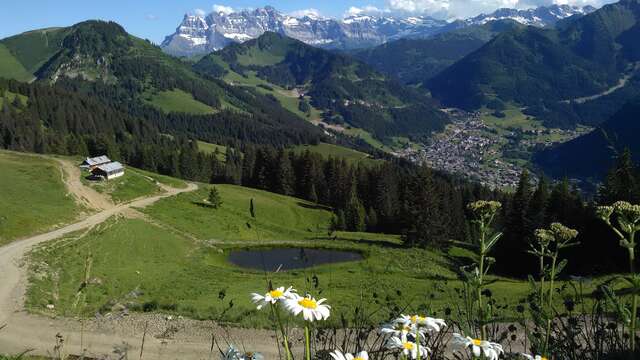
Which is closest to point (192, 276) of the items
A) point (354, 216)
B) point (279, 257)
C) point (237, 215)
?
point (279, 257)

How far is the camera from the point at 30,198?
66312mm

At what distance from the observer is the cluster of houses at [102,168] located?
8144 cm

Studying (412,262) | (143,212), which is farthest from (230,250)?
(412,262)

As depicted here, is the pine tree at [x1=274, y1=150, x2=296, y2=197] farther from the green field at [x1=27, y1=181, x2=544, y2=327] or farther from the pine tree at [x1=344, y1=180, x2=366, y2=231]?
the green field at [x1=27, y1=181, x2=544, y2=327]

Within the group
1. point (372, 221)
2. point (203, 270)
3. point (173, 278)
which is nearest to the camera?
point (173, 278)

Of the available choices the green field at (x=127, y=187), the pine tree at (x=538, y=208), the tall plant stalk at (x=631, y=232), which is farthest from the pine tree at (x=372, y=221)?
the tall plant stalk at (x=631, y=232)

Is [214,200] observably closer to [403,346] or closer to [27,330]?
[27,330]

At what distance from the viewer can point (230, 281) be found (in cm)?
4866

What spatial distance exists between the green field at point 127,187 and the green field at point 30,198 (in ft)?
19.3

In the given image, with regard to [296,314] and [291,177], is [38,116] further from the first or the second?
[296,314]

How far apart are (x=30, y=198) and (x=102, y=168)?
1614 cm

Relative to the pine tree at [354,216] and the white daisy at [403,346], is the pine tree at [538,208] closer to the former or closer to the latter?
the pine tree at [354,216]

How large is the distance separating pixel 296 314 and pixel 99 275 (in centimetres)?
4486

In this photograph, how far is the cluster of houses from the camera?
267ft
